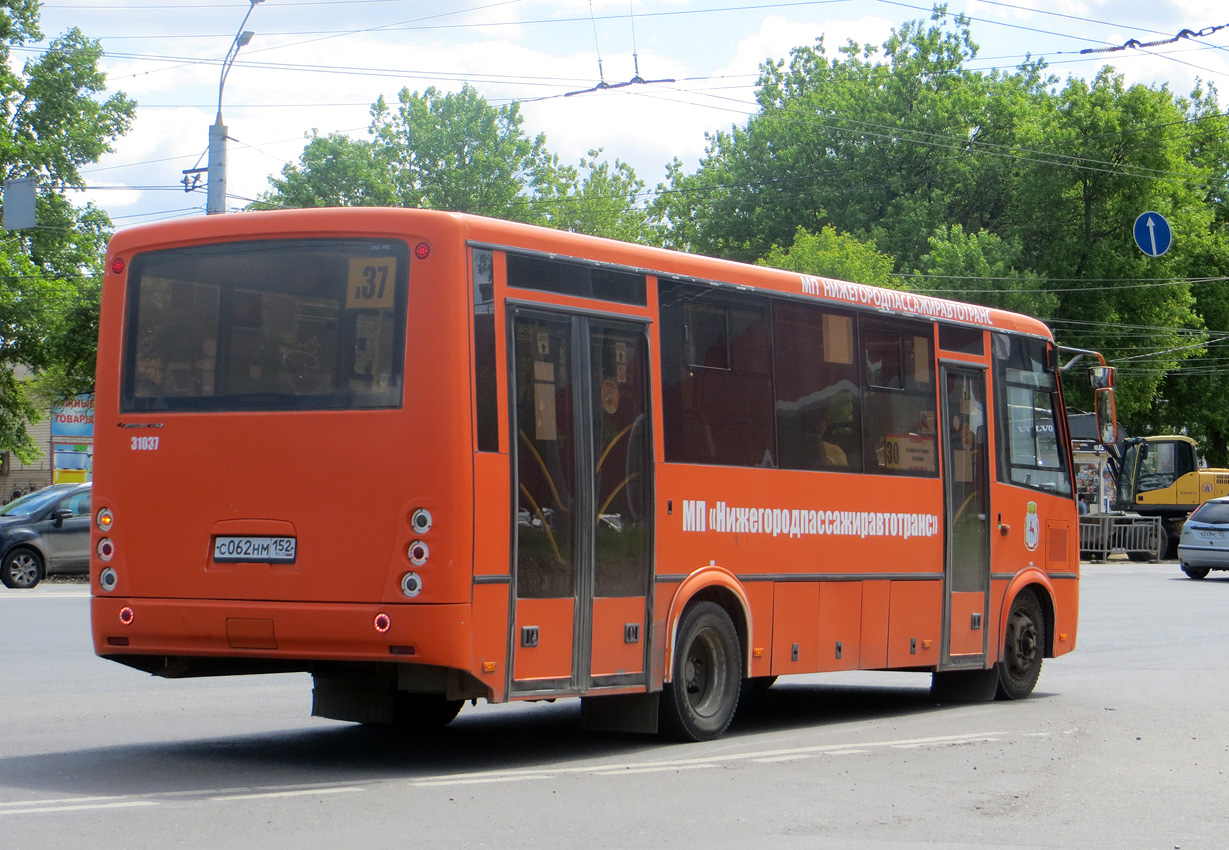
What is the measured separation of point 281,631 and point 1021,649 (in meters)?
7.50

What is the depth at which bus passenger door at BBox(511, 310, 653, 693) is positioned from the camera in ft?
29.7

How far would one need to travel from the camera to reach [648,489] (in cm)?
992

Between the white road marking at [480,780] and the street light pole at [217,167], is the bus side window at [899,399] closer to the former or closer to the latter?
the white road marking at [480,780]

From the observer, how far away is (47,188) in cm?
4900

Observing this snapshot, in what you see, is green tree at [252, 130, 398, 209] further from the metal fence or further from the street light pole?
the street light pole

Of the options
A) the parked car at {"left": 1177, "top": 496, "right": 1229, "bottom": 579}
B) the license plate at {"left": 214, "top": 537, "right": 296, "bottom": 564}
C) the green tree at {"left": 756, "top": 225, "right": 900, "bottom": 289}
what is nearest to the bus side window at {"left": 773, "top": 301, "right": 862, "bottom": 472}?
the license plate at {"left": 214, "top": 537, "right": 296, "bottom": 564}

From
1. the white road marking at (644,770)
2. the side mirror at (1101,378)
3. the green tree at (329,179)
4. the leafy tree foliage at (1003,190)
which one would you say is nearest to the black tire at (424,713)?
the white road marking at (644,770)

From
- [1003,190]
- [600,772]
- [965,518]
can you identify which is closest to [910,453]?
[965,518]

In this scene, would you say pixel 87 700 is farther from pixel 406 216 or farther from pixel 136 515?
pixel 406 216

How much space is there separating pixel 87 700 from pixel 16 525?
15365mm

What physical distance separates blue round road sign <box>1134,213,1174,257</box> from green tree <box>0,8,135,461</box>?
2382 cm

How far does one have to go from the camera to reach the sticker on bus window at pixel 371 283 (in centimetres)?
878

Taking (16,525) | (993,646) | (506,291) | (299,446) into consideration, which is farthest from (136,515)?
(16,525)

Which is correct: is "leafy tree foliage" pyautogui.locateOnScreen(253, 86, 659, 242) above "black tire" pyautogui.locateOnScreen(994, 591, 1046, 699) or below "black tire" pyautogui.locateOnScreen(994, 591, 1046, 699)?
above
